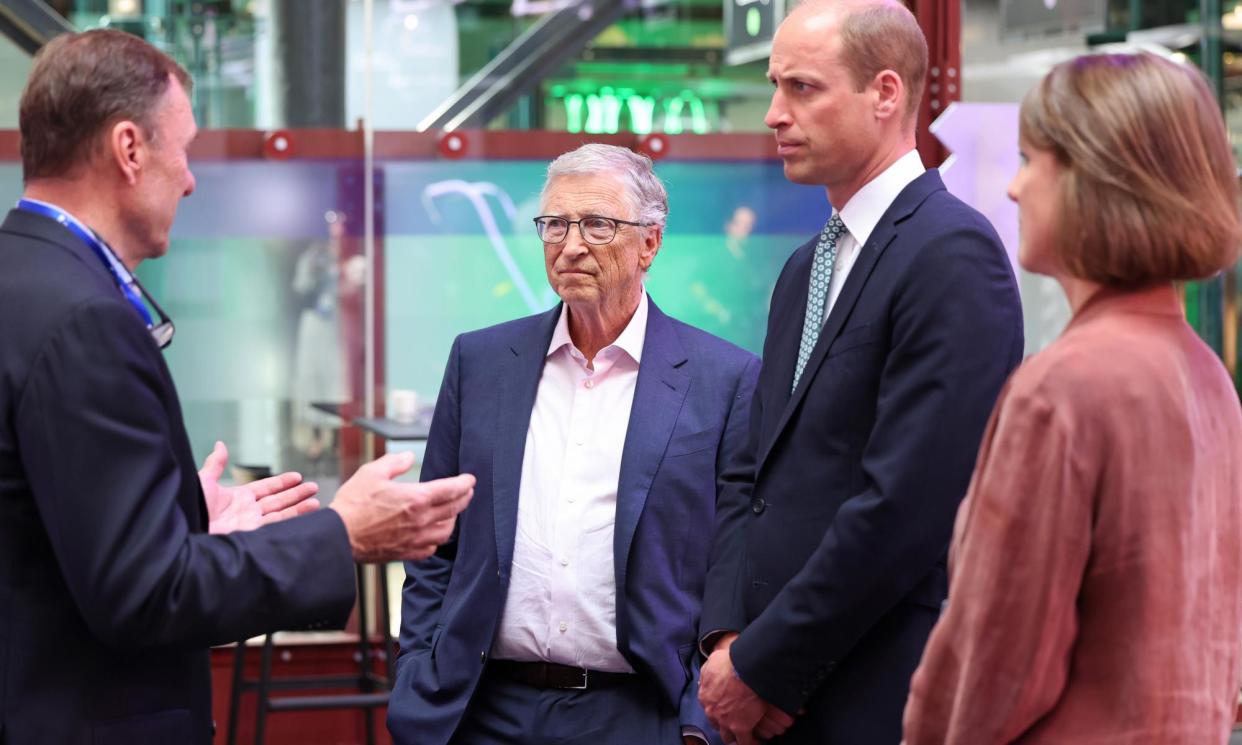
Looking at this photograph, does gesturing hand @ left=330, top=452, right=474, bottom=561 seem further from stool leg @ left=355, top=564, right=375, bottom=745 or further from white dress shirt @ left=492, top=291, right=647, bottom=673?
stool leg @ left=355, top=564, right=375, bottom=745

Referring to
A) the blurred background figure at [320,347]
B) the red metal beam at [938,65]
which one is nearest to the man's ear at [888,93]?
the red metal beam at [938,65]

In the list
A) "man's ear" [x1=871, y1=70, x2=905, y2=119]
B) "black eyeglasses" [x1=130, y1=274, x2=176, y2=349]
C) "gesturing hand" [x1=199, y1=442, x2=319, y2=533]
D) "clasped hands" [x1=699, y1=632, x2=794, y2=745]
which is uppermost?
"man's ear" [x1=871, y1=70, x2=905, y2=119]

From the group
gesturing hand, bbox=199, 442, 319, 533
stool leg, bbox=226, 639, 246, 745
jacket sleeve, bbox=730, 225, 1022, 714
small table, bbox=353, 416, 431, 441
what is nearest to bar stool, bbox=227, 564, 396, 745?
stool leg, bbox=226, 639, 246, 745

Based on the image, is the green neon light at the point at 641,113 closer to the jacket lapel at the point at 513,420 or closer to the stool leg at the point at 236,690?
the stool leg at the point at 236,690

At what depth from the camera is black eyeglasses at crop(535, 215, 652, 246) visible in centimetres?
306

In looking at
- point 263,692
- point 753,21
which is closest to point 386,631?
point 263,692

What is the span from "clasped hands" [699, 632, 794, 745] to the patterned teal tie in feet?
1.50

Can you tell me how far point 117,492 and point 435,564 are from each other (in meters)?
1.25

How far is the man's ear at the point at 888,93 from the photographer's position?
249 cm

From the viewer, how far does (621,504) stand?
286cm

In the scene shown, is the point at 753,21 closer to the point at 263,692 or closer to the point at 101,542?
the point at 263,692

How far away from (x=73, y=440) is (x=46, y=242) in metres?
0.30

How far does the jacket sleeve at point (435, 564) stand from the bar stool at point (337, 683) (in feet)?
4.50

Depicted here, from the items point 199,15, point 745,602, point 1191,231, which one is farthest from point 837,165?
point 199,15
